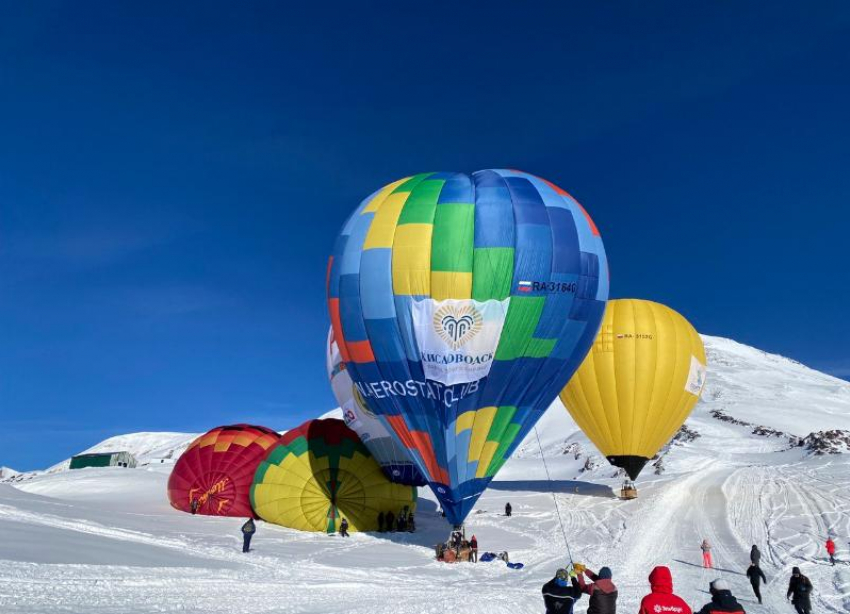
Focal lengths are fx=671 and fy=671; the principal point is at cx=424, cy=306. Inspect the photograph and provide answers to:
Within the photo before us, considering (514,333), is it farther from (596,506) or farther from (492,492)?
(492,492)

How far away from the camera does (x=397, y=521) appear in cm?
2119

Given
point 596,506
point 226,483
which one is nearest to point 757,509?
point 596,506

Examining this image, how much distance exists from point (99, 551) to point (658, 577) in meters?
9.99

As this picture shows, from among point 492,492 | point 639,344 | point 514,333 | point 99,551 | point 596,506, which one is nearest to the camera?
point 99,551

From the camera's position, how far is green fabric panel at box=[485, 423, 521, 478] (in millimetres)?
17938

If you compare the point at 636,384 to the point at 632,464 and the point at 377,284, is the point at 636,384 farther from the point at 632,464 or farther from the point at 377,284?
the point at 377,284

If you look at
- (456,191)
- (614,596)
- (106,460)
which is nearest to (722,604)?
(614,596)

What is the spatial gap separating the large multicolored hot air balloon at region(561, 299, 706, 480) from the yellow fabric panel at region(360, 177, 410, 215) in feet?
45.8

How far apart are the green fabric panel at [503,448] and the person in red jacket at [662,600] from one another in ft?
43.7

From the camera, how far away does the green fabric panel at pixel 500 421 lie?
698 inches

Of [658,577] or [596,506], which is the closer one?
[658,577]

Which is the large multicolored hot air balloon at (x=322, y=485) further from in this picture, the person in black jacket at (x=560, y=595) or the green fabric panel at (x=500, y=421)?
the person in black jacket at (x=560, y=595)

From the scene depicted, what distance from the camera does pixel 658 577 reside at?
4766 millimetres

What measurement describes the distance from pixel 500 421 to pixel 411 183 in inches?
284
